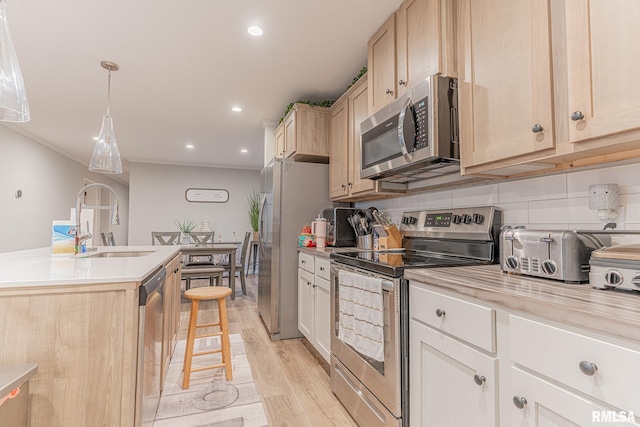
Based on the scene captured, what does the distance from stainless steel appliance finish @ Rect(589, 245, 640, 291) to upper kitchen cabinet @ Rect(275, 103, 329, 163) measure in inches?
97.7

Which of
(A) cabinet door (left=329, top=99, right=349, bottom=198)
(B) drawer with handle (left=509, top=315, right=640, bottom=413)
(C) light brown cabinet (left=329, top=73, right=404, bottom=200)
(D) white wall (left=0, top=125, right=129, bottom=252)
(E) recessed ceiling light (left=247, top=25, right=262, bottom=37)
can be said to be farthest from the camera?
(D) white wall (left=0, top=125, right=129, bottom=252)

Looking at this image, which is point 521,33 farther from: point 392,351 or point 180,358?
point 180,358

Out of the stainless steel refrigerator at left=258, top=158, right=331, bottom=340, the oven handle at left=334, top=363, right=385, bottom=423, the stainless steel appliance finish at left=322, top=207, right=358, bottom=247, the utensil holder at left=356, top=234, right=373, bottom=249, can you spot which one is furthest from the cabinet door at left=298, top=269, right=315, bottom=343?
Answer: the oven handle at left=334, top=363, right=385, bottom=423

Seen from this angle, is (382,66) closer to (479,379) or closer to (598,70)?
(598,70)

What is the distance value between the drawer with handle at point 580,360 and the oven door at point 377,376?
0.55 m

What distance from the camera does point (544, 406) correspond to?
0.83 meters

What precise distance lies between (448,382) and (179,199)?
7059 millimetres

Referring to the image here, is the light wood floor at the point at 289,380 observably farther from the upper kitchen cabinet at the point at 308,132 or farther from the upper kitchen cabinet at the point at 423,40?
the upper kitchen cabinet at the point at 423,40

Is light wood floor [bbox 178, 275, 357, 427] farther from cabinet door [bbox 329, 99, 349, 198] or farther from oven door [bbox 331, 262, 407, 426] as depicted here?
cabinet door [bbox 329, 99, 349, 198]

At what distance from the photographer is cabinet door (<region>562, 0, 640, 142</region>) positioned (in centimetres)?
92

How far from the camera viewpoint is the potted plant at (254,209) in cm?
702

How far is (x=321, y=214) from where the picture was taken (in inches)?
124

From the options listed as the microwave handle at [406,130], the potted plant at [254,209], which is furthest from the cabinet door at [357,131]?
the potted plant at [254,209]

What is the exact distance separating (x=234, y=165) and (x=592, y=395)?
24.1 ft
